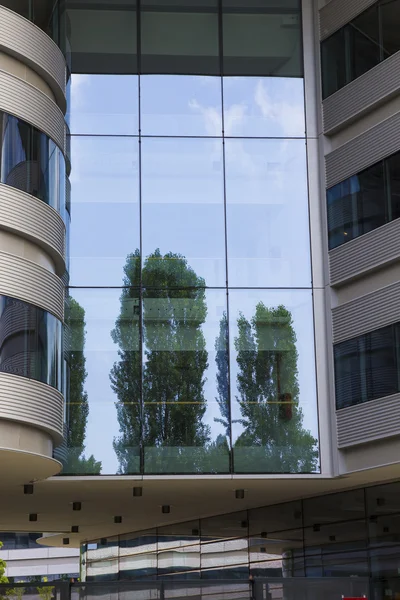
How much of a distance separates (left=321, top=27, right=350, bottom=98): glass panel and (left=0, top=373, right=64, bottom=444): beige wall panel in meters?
11.3

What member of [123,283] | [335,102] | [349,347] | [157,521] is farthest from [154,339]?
[157,521]

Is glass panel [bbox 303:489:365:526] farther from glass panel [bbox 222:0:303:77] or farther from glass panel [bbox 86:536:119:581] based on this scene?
glass panel [bbox 86:536:119:581]

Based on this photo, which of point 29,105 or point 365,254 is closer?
point 29,105

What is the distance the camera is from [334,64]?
26516 mm

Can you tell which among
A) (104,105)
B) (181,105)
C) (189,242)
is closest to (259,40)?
(181,105)

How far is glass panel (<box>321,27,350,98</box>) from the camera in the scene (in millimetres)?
26203

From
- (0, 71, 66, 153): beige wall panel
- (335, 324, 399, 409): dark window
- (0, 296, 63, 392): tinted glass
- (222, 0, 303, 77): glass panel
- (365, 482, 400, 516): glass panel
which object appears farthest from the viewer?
(222, 0, 303, 77): glass panel

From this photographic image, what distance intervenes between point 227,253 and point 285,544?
30.7 feet

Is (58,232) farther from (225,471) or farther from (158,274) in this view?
(225,471)

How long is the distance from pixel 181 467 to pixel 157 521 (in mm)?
12017

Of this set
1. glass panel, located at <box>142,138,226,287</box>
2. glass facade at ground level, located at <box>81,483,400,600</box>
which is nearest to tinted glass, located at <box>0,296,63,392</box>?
glass panel, located at <box>142,138,226,287</box>

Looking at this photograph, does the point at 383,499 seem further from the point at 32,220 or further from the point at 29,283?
the point at 32,220

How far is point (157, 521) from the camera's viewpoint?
117 ft

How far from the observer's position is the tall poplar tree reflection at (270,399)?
24.6 meters
